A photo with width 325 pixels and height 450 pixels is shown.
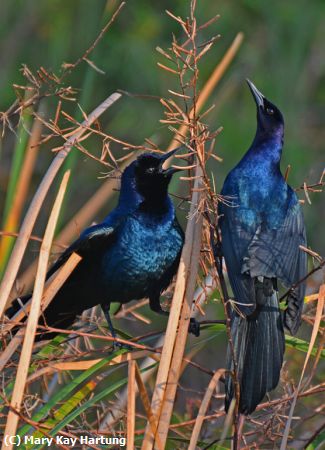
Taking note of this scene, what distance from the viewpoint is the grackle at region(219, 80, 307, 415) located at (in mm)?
2732

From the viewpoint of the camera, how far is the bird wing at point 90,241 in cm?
318

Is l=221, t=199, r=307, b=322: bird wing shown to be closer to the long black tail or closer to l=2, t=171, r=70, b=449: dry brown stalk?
the long black tail

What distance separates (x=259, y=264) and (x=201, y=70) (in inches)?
158

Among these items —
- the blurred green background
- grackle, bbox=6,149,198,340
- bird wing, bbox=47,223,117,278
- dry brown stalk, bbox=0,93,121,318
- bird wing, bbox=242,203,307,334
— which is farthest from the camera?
the blurred green background

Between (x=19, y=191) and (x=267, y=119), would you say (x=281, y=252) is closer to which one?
(x=267, y=119)

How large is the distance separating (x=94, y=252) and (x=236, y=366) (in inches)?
37.0

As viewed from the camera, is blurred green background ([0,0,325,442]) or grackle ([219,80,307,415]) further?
blurred green background ([0,0,325,442])

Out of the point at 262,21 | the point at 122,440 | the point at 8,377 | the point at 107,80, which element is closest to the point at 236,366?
the point at 122,440

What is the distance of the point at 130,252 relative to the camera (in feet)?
11.0

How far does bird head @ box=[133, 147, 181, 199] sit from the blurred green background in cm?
263

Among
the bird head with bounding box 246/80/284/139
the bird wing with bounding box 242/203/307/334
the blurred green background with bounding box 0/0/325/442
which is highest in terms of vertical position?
the bird head with bounding box 246/80/284/139

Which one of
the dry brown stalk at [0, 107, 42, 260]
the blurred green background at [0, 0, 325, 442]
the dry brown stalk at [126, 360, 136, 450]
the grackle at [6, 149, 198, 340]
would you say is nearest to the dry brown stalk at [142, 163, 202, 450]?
the dry brown stalk at [126, 360, 136, 450]

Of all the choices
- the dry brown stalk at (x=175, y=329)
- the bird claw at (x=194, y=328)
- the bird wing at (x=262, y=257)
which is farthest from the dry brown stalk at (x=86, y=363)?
the bird claw at (x=194, y=328)

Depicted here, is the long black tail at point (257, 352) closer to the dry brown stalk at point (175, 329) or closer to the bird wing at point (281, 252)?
the bird wing at point (281, 252)
